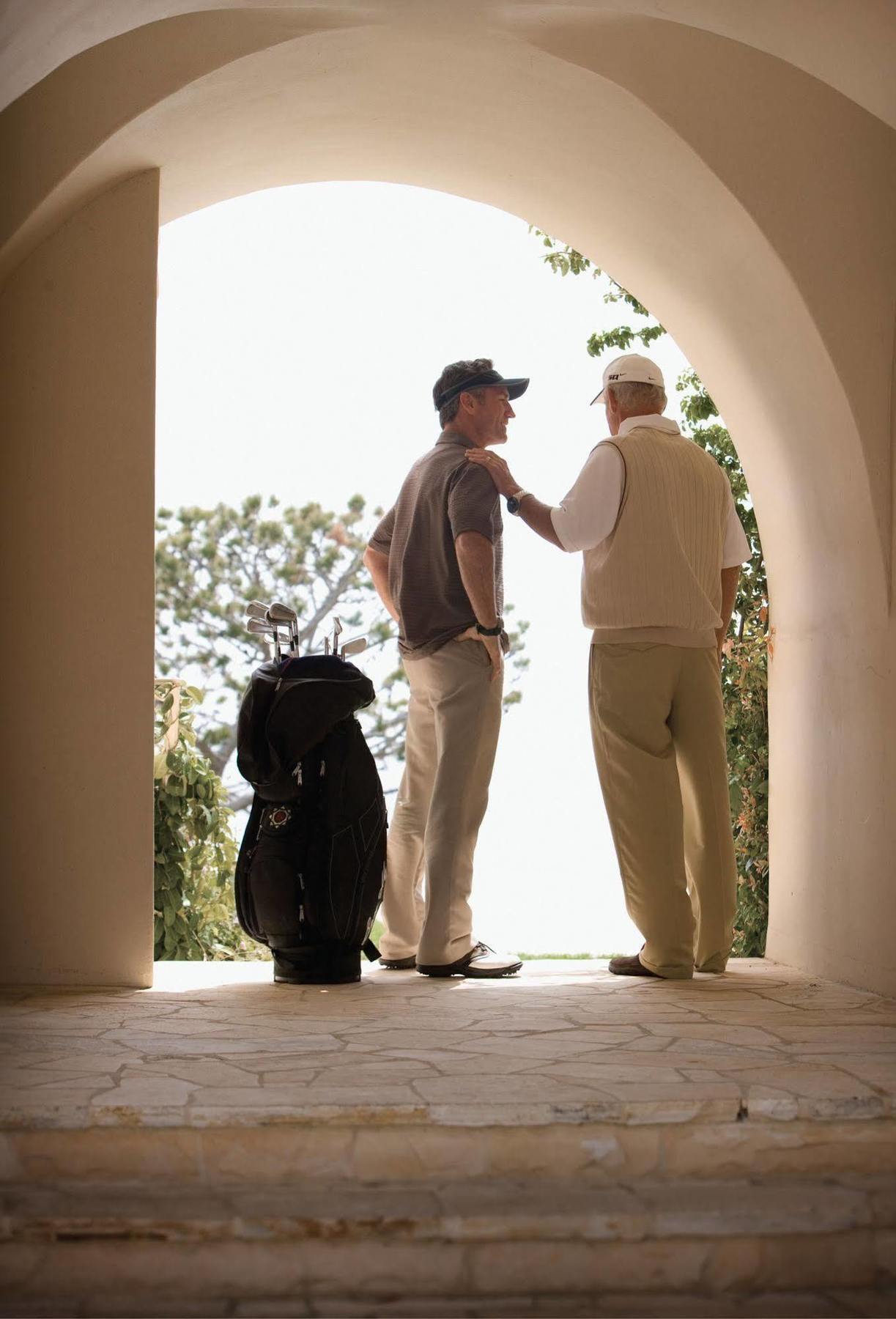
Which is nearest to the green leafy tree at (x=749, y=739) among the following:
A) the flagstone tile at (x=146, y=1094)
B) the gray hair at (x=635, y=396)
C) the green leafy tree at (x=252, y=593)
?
the gray hair at (x=635, y=396)

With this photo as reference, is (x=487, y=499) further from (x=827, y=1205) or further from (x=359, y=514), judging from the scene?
(x=359, y=514)

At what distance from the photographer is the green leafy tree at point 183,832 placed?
18.1ft

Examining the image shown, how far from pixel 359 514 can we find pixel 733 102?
13113 millimetres

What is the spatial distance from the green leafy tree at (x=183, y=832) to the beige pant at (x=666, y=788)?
2018 millimetres

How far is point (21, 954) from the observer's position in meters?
4.11

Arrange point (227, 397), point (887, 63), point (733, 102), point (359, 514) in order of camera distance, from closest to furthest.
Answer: point (887, 63) < point (733, 102) < point (359, 514) < point (227, 397)

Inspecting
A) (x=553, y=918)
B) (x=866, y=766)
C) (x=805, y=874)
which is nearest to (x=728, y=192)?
(x=866, y=766)

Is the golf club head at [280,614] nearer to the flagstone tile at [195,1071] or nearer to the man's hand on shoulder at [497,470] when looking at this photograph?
the man's hand on shoulder at [497,470]

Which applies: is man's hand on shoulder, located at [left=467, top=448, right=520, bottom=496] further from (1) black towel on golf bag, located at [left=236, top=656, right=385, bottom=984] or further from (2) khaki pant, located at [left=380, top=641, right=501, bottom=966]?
(1) black towel on golf bag, located at [left=236, top=656, right=385, bottom=984]

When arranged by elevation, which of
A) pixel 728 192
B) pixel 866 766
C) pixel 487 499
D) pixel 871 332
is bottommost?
pixel 866 766

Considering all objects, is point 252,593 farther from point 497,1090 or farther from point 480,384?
point 497,1090

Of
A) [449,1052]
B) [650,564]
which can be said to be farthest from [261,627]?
[449,1052]

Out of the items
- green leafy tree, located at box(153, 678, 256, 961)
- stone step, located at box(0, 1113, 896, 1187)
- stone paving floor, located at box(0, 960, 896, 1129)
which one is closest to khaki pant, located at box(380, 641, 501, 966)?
stone paving floor, located at box(0, 960, 896, 1129)

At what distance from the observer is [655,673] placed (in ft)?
13.8
